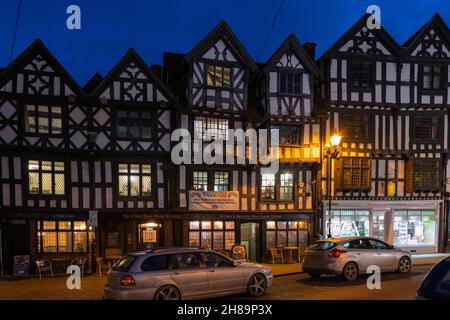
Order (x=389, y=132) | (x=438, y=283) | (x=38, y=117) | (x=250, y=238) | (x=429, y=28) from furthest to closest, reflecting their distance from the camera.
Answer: (x=429, y=28) < (x=389, y=132) < (x=250, y=238) < (x=38, y=117) < (x=438, y=283)

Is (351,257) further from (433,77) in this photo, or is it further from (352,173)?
(433,77)

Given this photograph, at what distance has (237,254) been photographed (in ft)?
57.7

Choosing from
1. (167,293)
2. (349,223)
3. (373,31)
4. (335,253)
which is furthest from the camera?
(373,31)

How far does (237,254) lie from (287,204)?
353 cm

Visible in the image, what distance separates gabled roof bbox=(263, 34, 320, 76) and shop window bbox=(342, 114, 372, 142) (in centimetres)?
289

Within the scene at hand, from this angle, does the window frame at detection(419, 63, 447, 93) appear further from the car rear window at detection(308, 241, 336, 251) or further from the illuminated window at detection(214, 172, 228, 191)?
the car rear window at detection(308, 241, 336, 251)

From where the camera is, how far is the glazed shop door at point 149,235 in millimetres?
17578

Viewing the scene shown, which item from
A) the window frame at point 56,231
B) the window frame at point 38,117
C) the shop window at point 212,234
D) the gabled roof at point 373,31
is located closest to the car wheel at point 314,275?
the shop window at point 212,234

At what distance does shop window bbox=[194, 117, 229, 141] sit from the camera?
→ 18.2m

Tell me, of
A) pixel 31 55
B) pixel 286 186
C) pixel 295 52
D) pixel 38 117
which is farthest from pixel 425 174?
pixel 31 55

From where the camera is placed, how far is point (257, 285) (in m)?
11.1

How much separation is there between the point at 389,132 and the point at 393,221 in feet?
15.2

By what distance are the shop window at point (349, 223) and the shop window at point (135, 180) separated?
30.9ft

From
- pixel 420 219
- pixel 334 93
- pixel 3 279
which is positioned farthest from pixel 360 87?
pixel 3 279
